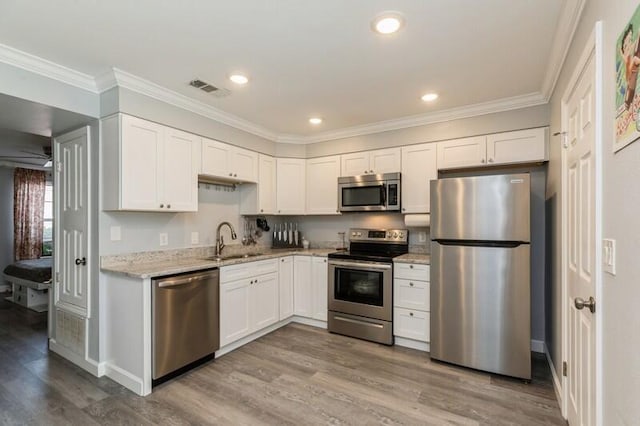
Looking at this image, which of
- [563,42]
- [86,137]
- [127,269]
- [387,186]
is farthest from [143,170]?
[563,42]

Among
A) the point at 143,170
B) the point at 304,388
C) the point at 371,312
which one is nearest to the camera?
the point at 304,388

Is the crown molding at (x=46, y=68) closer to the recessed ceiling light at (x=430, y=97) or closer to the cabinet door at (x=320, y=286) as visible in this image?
the cabinet door at (x=320, y=286)

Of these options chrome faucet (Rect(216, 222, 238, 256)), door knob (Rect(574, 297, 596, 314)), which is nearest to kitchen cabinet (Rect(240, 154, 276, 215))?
chrome faucet (Rect(216, 222, 238, 256))

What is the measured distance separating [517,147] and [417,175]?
3.20 ft

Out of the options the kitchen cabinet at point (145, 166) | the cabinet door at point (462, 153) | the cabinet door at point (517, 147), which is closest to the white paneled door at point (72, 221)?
the kitchen cabinet at point (145, 166)

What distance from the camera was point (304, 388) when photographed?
2506mm

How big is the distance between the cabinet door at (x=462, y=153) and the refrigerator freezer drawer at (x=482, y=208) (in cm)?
60

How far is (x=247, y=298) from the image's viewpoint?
3340mm

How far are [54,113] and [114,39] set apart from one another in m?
0.99

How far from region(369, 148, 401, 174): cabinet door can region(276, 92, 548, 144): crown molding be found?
0.26 m

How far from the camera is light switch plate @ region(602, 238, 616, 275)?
120 cm

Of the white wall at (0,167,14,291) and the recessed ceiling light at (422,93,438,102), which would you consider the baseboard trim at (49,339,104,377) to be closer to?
the recessed ceiling light at (422,93,438,102)

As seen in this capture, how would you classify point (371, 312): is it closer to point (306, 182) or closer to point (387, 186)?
point (387, 186)

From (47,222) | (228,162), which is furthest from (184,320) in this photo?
(47,222)
